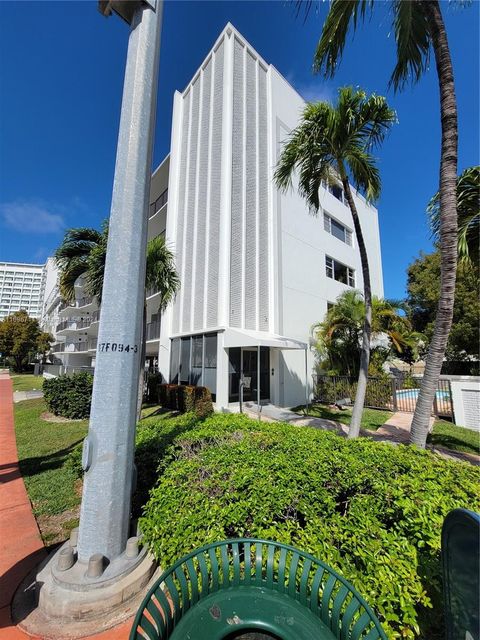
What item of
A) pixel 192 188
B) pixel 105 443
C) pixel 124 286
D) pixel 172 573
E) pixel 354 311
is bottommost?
pixel 172 573

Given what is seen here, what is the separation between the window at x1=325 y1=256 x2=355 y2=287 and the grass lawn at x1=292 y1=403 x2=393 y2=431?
8.92 meters

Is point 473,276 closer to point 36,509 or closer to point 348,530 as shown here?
point 348,530

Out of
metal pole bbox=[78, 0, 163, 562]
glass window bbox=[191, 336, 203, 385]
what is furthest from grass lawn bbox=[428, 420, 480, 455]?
glass window bbox=[191, 336, 203, 385]

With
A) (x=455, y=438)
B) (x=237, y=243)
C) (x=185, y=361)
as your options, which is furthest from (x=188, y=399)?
(x=455, y=438)

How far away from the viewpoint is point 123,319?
2756 millimetres

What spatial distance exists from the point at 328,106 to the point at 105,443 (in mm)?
7416

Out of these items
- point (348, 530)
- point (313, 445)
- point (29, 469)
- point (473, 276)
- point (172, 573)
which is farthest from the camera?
point (473, 276)

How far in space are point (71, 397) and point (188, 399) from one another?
4.44 metres

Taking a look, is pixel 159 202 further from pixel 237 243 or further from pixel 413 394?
pixel 413 394

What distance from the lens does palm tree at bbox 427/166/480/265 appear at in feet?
19.3

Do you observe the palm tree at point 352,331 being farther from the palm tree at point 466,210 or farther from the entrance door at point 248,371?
the palm tree at point 466,210

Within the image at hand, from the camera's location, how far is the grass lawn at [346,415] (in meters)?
10.4

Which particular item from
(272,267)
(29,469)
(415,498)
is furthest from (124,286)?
(272,267)

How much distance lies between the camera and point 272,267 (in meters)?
14.7
